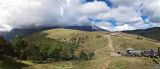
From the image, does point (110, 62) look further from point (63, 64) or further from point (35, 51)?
point (35, 51)

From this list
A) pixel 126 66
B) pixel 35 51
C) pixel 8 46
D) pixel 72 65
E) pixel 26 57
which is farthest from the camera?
pixel 35 51

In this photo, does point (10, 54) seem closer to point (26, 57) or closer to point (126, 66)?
point (26, 57)

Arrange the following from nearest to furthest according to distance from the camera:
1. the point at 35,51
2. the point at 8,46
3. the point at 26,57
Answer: the point at 8,46 < the point at 26,57 < the point at 35,51

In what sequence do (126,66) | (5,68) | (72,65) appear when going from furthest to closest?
(72,65) < (126,66) < (5,68)

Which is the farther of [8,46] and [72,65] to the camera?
[8,46]

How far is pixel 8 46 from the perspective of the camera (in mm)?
154125

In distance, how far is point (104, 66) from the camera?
125 meters

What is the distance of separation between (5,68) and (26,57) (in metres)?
65.5

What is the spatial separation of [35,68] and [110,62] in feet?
102

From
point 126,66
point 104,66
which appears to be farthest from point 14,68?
point 126,66

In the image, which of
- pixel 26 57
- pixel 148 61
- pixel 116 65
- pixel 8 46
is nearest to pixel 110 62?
pixel 116 65

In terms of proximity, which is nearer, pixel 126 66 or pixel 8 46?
pixel 126 66

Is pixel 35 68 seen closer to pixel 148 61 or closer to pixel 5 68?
pixel 5 68

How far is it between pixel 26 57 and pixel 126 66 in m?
75.5
